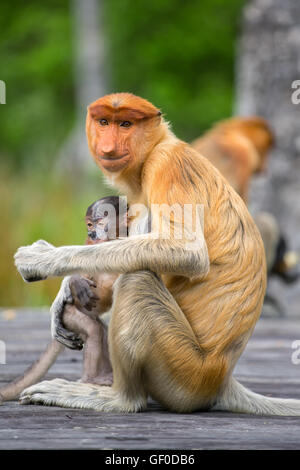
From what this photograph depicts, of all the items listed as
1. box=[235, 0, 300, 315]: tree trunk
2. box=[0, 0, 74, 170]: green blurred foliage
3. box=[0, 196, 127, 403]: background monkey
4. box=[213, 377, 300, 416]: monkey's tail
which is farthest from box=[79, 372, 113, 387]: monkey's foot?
box=[0, 0, 74, 170]: green blurred foliage

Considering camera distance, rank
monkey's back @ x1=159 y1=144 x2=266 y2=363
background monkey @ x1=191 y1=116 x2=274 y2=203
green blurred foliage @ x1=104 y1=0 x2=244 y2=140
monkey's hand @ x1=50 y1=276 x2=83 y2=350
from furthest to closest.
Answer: green blurred foliage @ x1=104 y1=0 x2=244 y2=140 → background monkey @ x1=191 y1=116 x2=274 y2=203 → monkey's hand @ x1=50 y1=276 x2=83 y2=350 → monkey's back @ x1=159 y1=144 x2=266 y2=363

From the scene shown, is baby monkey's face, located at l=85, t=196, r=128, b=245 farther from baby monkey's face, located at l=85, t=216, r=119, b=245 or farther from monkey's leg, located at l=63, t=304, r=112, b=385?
monkey's leg, located at l=63, t=304, r=112, b=385

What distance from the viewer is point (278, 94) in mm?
9992

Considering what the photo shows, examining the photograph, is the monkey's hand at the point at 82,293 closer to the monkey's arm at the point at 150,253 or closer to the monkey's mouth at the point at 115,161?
the monkey's arm at the point at 150,253

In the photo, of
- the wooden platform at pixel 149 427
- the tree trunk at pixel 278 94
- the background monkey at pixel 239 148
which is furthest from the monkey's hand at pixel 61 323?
the tree trunk at pixel 278 94

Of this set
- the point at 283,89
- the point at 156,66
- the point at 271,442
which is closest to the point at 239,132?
the point at 283,89

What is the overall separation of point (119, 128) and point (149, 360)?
1.04 m

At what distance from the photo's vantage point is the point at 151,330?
11.7ft

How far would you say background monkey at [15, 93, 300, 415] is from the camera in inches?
140

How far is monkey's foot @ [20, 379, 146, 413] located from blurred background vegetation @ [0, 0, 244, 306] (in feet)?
29.1

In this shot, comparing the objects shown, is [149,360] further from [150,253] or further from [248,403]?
[248,403]

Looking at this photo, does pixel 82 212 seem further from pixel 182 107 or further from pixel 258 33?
pixel 182 107

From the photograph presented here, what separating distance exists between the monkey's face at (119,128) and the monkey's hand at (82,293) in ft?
1.72

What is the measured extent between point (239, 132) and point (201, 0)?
787 cm
